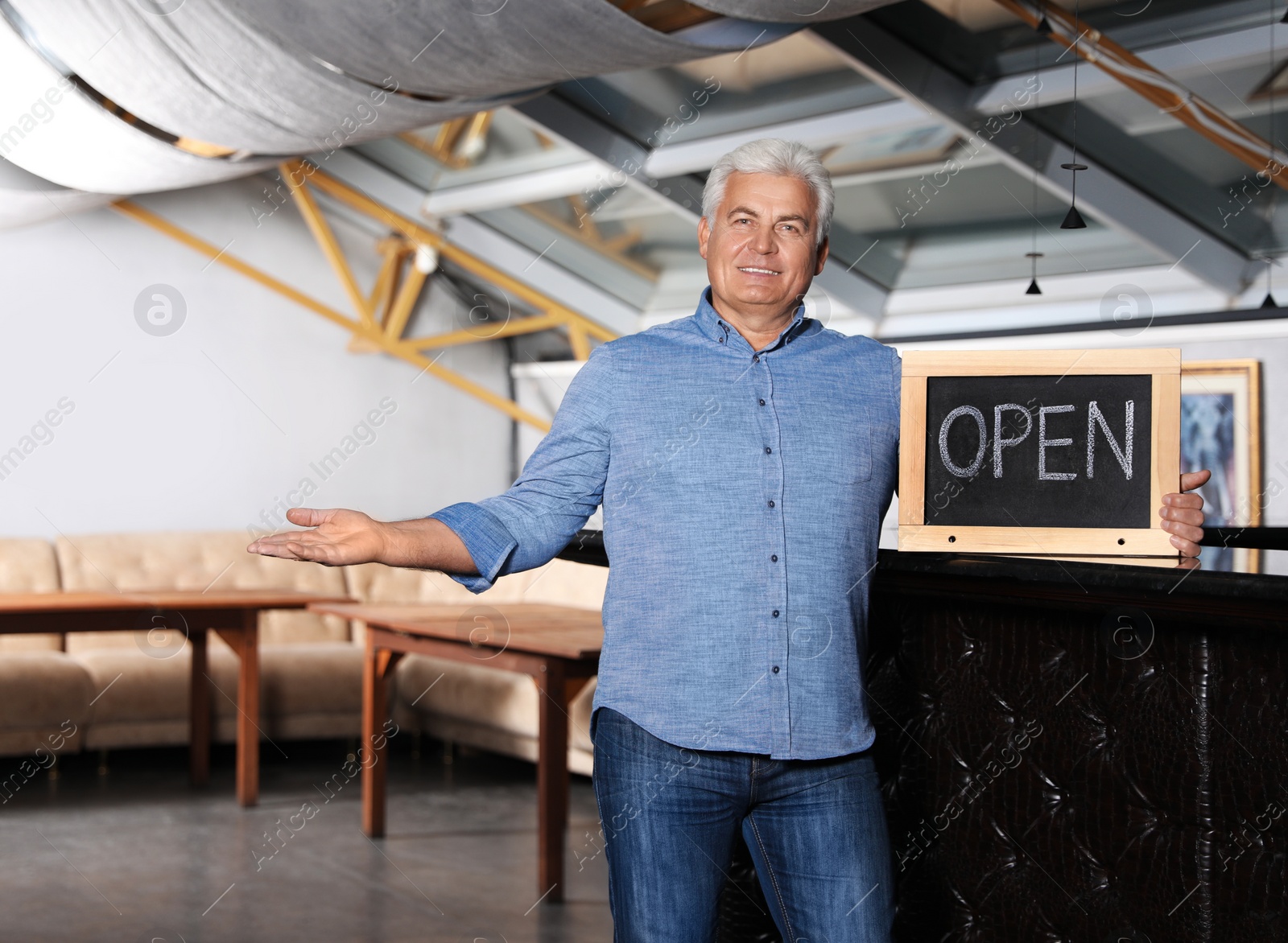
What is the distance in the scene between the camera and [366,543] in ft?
5.37

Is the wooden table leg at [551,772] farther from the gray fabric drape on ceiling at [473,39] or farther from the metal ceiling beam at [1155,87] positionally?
the metal ceiling beam at [1155,87]

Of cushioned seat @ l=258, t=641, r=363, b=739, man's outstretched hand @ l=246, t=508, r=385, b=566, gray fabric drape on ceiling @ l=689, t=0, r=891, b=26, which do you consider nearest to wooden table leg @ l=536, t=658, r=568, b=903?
gray fabric drape on ceiling @ l=689, t=0, r=891, b=26

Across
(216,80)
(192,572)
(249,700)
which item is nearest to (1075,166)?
(216,80)

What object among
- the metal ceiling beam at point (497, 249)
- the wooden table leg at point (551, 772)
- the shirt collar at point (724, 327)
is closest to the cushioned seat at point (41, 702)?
the wooden table leg at point (551, 772)

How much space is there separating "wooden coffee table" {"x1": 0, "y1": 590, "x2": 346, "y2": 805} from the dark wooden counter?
344 cm

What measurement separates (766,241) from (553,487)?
43cm

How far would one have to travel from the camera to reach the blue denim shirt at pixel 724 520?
1626mm

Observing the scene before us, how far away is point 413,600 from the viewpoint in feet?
23.8

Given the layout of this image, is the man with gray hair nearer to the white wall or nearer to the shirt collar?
the shirt collar

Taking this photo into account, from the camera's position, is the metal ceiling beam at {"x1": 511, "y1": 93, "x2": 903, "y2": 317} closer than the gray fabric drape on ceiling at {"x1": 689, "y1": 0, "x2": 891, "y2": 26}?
No

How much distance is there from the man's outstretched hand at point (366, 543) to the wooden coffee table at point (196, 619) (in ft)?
11.0

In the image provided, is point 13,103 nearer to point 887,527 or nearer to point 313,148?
point 313,148

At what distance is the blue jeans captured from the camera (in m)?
1.61

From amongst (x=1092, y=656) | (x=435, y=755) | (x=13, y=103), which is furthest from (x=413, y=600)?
(x=1092, y=656)
